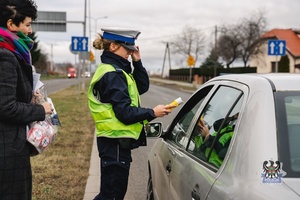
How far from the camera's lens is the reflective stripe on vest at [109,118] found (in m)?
3.57

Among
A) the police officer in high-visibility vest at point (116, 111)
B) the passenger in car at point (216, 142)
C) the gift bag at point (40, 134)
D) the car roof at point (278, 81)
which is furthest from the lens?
the police officer in high-visibility vest at point (116, 111)

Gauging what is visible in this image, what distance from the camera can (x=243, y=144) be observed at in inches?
88.0

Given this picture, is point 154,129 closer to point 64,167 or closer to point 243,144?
point 243,144

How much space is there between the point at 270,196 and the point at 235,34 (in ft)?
155

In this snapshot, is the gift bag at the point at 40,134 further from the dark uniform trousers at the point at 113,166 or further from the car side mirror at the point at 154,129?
the car side mirror at the point at 154,129

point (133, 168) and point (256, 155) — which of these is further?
point (133, 168)

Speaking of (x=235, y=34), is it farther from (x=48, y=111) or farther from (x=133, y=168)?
(x=48, y=111)

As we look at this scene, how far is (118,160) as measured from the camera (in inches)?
142

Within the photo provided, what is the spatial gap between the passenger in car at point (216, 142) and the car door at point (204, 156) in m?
0.01

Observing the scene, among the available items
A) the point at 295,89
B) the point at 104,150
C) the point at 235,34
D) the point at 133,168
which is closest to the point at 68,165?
the point at 133,168

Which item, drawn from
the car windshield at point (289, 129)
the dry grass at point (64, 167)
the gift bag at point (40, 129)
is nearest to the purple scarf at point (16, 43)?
the gift bag at point (40, 129)

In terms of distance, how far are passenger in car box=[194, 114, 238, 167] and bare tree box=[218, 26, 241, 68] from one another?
149ft

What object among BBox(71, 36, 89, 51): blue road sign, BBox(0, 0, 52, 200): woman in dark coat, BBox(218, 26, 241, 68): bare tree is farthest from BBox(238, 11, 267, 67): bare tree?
BBox(0, 0, 52, 200): woman in dark coat

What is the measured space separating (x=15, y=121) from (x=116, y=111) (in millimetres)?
917
